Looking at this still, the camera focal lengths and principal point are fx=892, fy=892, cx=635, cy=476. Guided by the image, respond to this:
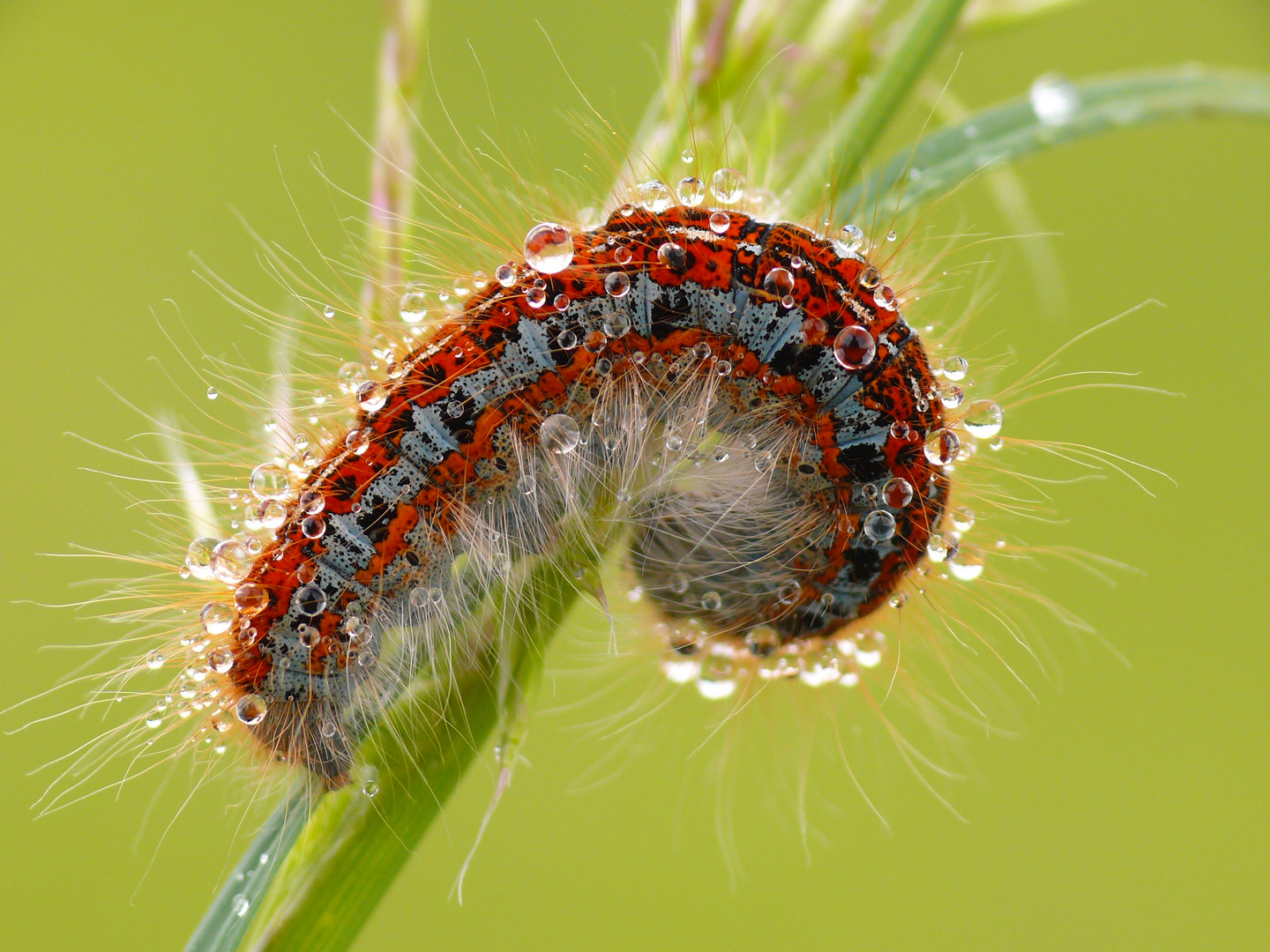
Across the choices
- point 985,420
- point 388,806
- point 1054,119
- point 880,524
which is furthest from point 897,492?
point 388,806

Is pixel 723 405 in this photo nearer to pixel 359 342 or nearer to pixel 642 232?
pixel 642 232

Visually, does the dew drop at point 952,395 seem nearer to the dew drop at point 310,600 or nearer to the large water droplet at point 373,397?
the large water droplet at point 373,397

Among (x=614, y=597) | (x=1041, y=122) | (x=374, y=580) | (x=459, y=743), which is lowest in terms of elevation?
(x=459, y=743)

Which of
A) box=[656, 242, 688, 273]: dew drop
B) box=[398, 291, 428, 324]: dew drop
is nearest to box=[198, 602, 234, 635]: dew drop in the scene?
box=[398, 291, 428, 324]: dew drop

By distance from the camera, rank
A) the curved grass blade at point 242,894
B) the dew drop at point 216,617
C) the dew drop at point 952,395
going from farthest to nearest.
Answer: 1. the dew drop at point 952,395
2. the dew drop at point 216,617
3. the curved grass blade at point 242,894

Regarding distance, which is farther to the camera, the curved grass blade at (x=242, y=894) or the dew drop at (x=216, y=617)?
the dew drop at (x=216, y=617)

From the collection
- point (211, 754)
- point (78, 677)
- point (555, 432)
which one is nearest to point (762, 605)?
point (555, 432)

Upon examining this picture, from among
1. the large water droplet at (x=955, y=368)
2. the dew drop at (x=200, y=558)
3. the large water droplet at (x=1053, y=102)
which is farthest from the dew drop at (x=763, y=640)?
the large water droplet at (x=1053, y=102)

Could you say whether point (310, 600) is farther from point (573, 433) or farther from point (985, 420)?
point (985, 420)
